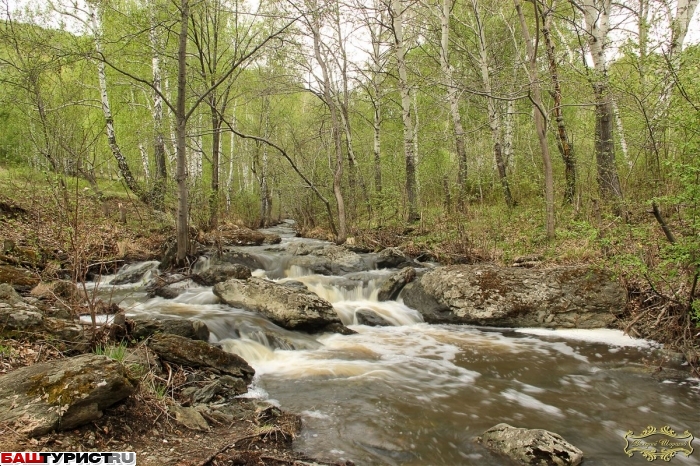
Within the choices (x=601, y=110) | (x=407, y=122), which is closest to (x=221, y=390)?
(x=601, y=110)

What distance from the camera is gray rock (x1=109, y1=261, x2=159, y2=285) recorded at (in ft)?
31.9

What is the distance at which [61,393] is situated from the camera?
2773 mm

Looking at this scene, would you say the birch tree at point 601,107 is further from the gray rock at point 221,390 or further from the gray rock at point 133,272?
the gray rock at point 133,272

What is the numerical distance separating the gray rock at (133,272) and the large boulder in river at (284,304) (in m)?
3.17

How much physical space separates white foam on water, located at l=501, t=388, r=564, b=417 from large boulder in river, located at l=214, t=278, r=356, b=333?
328cm

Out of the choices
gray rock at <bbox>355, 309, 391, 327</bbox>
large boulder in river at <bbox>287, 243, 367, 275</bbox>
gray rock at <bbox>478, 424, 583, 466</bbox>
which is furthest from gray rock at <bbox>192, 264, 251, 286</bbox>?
gray rock at <bbox>478, 424, 583, 466</bbox>

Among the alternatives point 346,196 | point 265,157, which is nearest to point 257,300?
point 346,196

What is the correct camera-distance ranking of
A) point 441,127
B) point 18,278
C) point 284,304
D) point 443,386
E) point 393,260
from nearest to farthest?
point 443,386
point 18,278
point 284,304
point 393,260
point 441,127

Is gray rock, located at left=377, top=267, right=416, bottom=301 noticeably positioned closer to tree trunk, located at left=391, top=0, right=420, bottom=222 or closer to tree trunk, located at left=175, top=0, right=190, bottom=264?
tree trunk, located at left=175, top=0, right=190, bottom=264

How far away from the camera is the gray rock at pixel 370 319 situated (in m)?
8.24

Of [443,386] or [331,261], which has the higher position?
[331,261]

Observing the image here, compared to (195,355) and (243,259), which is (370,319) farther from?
(243,259)

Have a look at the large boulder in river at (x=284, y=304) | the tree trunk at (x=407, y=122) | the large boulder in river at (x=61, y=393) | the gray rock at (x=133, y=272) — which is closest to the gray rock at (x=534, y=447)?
the large boulder in river at (x=61, y=393)

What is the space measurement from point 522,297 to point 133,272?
914cm
